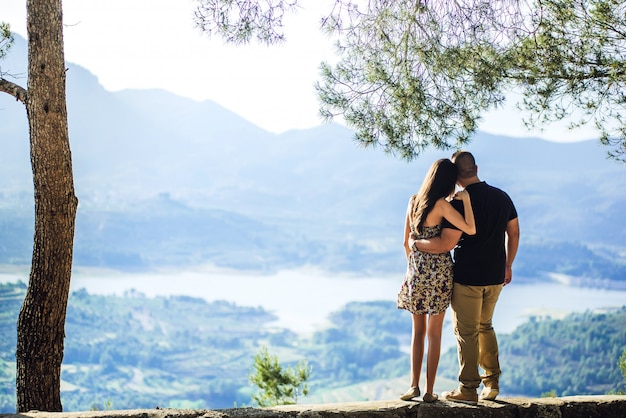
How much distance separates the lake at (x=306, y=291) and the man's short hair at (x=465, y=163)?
61.1m

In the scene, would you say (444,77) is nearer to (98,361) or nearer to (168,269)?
(98,361)

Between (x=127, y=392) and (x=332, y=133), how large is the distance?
5196cm

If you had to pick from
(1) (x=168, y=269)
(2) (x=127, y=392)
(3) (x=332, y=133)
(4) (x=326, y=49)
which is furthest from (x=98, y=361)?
(4) (x=326, y=49)

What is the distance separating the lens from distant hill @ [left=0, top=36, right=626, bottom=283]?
73438mm

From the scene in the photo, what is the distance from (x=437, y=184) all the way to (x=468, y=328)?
78 centimetres

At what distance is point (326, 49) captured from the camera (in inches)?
244

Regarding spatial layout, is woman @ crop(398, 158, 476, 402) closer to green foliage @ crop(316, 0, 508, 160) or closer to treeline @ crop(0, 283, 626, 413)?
green foliage @ crop(316, 0, 508, 160)

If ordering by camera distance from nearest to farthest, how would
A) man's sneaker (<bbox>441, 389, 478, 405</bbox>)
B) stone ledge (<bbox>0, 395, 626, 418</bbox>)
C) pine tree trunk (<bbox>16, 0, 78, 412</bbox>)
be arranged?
stone ledge (<bbox>0, 395, 626, 418</bbox>), man's sneaker (<bbox>441, 389, 478, 405</bbox>), pine tree trunk (<bbox>16, 0, 78, 412</bbox>)

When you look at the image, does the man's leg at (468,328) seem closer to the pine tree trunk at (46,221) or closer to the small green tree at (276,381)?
the pine tree trunk at (46,221)

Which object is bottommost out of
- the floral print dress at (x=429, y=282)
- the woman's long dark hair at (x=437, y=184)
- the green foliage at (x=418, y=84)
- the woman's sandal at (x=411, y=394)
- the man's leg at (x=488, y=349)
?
the woman's sandal at (x=411, y=394)

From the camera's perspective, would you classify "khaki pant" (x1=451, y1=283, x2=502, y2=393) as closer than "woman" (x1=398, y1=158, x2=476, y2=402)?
No

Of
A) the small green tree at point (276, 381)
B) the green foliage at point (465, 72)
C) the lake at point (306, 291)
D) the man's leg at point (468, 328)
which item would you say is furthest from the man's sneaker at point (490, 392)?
the lake at point (306, 291)

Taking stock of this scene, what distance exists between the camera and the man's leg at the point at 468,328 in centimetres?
372

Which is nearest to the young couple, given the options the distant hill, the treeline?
the treeline
